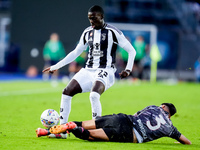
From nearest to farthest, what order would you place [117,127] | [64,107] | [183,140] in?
1. [117,127]
2. [183,140]
3. [64,107]

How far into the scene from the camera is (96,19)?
7191 millimetres

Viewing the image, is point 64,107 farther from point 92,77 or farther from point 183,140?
point 183,140

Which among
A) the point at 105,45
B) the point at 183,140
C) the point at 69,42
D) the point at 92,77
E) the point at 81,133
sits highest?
the point at 69,42

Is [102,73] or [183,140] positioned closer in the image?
[183,140]

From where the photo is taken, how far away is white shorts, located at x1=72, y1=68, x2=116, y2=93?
716 centimetres

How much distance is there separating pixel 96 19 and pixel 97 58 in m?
0.64

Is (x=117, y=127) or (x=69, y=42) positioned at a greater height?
(x=69, y=42)

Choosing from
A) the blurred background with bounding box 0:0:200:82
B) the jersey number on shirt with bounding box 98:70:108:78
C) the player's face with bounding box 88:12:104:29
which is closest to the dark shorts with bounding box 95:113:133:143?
the jersey number on shirt with bounding box 98:70:108:78

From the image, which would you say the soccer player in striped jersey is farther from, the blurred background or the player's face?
the blurred background

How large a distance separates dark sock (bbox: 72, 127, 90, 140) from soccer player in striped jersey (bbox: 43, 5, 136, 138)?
1.03 meters

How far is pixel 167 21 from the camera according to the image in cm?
3228

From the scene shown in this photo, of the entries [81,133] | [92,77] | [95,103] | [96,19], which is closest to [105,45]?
[96,19]

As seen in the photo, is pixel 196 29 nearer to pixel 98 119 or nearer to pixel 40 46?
pixel 40 46

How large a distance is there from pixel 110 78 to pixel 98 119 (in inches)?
44.4
